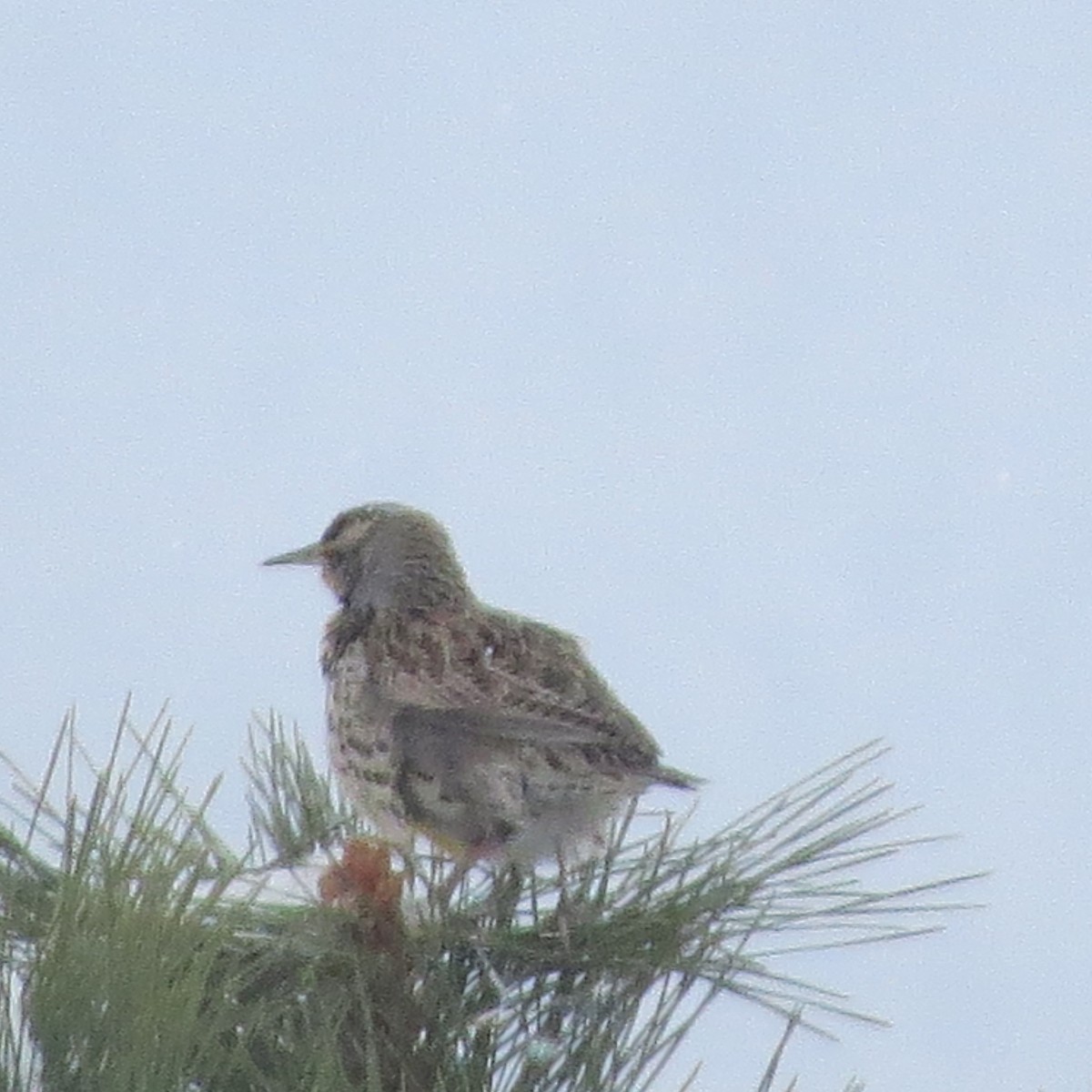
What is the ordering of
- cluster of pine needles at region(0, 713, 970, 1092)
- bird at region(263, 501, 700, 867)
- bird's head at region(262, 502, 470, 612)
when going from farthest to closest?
bird's head at region(262, 502, 470, 612), bird at region(263, 501, 700, 867), cluster of pine needles at region(0, 713, 970, 1092)

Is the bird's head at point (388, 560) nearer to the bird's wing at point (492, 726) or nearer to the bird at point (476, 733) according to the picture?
the bird at point (476, 733)

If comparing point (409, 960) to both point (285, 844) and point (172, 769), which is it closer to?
point (172, 769)

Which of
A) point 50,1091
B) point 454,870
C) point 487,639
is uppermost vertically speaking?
point 487,639

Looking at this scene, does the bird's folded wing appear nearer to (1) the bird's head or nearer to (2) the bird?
(2) the bird

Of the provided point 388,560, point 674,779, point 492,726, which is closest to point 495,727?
point 492,726

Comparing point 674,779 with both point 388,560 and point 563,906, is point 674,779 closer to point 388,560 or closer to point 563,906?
point 563,906

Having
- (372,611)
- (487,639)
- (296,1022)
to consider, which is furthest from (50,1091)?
(372,611)

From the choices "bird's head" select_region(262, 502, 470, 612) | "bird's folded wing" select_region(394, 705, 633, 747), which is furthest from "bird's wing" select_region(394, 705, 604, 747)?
"bird's head" select_region(262, 502, 470, 612)
